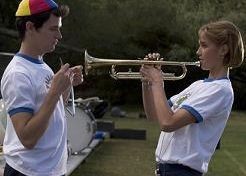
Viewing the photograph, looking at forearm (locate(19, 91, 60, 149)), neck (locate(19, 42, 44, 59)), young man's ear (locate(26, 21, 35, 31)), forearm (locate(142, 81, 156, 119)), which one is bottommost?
forearm (locate(142, 81, 156, 119))

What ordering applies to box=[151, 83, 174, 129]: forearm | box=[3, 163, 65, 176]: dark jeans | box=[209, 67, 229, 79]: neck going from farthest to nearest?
1. box=[209, 67, 229, 79]: neck
2. box=[151, 83, 174, 129]: forearm
3. box=[3, 163, 65, 176]: dark jeans

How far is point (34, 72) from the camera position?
2896 mm

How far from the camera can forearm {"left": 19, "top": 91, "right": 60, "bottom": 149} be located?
109 inches

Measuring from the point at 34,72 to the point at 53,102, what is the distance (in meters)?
0.21

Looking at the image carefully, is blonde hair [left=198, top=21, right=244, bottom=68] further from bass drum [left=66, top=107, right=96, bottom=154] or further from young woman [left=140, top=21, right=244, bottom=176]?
bass drum [left=66, top=107, right=96, bottom=154]

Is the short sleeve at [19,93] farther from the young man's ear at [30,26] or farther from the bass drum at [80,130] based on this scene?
the bass drum at [80,130]

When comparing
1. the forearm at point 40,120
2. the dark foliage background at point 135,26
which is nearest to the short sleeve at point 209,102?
the forearm at point 40,120

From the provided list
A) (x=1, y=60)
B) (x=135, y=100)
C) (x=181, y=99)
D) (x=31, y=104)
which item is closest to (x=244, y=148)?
(x=1, y=60)

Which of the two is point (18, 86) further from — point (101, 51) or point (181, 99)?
point (101, 51)

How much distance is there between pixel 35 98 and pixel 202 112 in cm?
92

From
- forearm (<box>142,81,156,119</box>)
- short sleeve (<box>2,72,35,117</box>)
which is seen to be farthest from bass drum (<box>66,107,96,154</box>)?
short sleeve (<box>2,72,35,117</box>)

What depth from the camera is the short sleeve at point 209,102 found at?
10.8 feet

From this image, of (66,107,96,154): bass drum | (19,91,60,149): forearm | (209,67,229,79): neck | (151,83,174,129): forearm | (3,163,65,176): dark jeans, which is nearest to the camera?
→ (19,91,60,149): forearm

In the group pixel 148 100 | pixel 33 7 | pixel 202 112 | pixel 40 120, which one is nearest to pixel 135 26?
pixel 148 100
